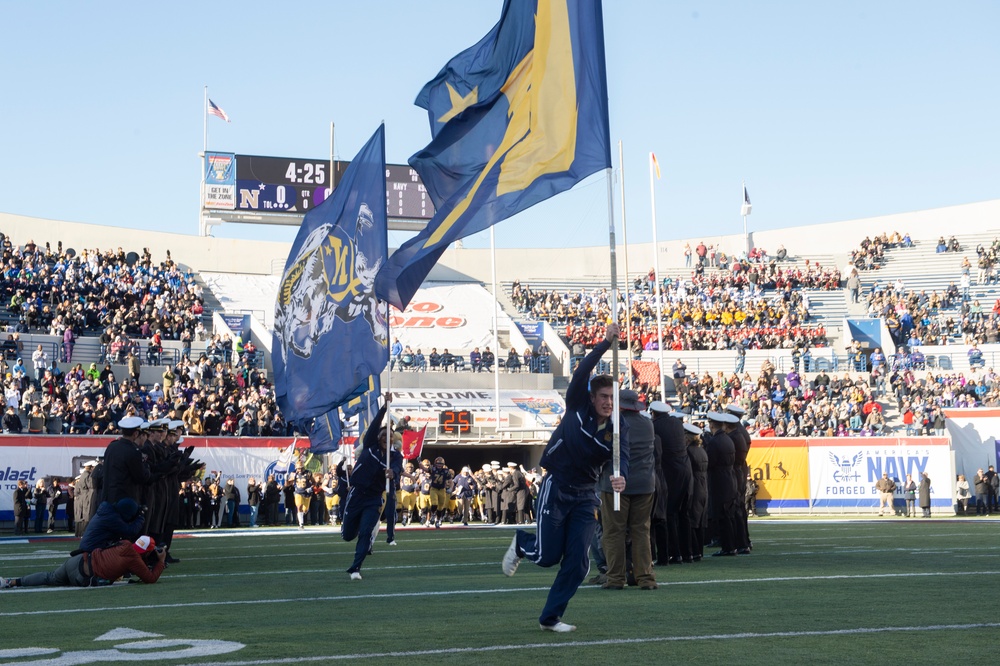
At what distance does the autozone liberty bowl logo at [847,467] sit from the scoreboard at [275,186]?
26.2 metres

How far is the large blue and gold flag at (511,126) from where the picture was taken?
420 inches

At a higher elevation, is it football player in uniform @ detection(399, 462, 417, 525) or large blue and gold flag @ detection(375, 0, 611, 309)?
large blue and gold flag @ detection(375, 0, 611, 309)

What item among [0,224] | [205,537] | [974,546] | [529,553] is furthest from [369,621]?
[0,224]

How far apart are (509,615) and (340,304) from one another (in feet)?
34.7

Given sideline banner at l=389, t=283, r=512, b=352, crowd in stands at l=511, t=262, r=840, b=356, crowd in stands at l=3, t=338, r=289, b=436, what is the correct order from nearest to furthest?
crowd in stands at l=3, t=338, r=289, b=436 < crowd in stands at l=511, t=262, r=840, b=356 < sideline banner at l=389, t=283, r=512, b=352

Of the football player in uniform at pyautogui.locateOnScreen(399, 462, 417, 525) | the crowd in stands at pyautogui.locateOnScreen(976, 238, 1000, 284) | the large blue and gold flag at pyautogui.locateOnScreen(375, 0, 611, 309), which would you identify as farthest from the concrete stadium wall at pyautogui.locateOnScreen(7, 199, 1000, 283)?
the large blue and gold flag at pyautogui.locateOnScreen(375, 0, 611, 309)

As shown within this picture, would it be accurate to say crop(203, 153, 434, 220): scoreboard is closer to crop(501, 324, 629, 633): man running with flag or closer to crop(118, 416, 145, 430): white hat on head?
crop(118, 416, 145, 430): white hat on head

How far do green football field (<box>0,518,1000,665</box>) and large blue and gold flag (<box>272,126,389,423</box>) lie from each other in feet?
11.1

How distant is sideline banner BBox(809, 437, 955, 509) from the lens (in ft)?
114

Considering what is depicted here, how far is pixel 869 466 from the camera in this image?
3556 cm

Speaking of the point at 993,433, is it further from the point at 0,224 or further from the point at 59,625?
the point at 0,224

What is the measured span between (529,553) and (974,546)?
1107cm

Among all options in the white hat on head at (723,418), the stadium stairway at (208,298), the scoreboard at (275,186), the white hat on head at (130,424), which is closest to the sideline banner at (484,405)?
the stadium stairway at (208,298)

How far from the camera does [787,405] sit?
4106 cm
